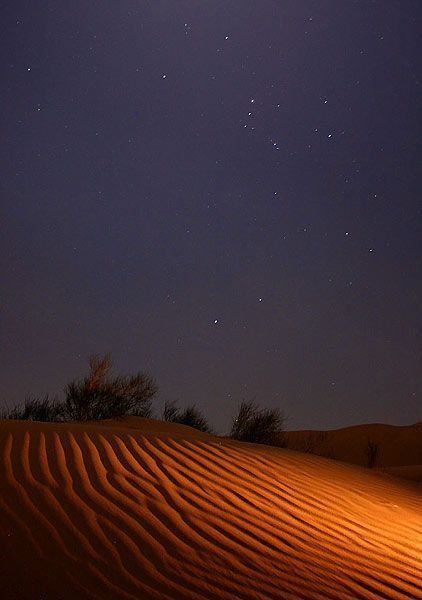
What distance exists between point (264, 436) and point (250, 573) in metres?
11.3

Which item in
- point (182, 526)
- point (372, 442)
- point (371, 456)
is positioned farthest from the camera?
point (372, 442)

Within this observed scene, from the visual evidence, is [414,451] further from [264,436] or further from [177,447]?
[177,447]

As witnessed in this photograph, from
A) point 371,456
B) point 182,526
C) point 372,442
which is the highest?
point 372,442

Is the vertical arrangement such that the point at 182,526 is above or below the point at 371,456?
below

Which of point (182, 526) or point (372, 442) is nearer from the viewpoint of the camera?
point (182, 526)

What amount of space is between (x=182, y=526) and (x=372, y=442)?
23934 mm

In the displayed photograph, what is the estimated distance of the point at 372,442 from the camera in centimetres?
2695

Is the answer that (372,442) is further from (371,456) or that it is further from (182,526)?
(182,526)

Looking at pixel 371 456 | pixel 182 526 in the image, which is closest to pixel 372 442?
pixel 371 456

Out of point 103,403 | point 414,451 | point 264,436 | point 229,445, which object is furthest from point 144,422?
point 414,451

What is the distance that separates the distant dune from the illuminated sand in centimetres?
1690

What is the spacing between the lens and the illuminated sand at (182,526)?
12.7 feet

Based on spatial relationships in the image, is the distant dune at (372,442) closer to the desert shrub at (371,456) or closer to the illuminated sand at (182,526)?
the desert shrub at (371,456)

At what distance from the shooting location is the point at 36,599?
3.46 meters
